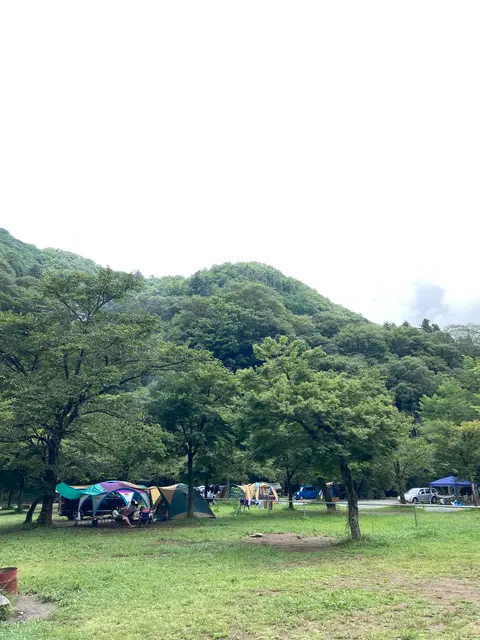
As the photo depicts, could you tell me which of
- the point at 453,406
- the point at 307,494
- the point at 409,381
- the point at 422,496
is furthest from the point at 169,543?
the point at 409,381

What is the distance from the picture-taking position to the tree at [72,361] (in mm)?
18547

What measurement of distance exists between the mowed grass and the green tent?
772 centimetres

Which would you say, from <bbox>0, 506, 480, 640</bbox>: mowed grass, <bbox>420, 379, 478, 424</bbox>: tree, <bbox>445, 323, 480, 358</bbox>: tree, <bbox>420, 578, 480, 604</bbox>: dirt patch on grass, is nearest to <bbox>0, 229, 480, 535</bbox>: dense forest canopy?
<bbox>420, 379, 478, 424</bbox>: tree

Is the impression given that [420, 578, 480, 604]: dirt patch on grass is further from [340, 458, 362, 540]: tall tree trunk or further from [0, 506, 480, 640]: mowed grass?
[340, 458, 362, 540]: tall tree trunk

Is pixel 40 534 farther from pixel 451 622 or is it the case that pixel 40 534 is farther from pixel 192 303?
pixel 192 303

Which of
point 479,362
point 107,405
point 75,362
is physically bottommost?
point 107,405

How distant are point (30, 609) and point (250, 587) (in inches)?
140

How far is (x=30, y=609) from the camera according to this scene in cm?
786

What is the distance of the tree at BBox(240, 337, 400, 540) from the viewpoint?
13.1 meters

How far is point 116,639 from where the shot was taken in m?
6.07

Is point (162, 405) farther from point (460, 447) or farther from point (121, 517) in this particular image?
point (460, 447)

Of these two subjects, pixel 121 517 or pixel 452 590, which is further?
pixel 121 517

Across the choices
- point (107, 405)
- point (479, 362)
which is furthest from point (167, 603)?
point (479, 362)

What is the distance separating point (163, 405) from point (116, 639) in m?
17.2
